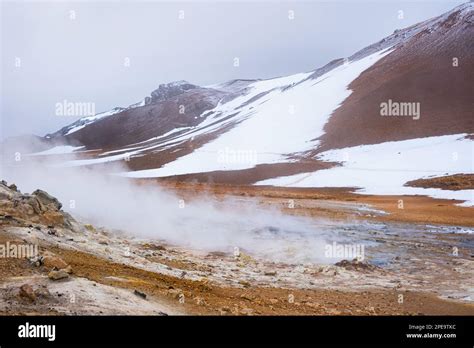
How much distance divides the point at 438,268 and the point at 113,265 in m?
8.78

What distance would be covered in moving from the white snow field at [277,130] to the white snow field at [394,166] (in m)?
11.0

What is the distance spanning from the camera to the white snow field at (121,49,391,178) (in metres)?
66.7

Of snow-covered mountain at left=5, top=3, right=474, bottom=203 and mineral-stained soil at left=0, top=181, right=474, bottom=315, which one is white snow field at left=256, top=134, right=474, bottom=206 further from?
mineral-stained soil at left=0, top=181, right=474, bottom=315

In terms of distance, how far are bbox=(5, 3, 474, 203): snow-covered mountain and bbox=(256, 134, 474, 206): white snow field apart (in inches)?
4.5

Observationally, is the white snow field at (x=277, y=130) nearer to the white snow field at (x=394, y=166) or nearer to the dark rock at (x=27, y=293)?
the white snow field at (x=394, y=166)

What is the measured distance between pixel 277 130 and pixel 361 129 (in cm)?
1954

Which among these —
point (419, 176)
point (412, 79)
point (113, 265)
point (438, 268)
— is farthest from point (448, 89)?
point (113, 265)

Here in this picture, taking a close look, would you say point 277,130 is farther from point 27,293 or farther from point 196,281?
point 27,293

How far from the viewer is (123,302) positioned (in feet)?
21.5

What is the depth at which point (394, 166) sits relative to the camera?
46.7 meters

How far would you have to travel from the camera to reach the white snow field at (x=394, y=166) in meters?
40.2

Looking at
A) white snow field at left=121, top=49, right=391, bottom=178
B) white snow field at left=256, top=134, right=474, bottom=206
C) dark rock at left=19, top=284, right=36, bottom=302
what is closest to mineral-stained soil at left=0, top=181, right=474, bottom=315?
dark rock at left=19, top=284, right=36, bottom=302

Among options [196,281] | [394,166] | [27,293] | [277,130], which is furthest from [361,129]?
[27,293]

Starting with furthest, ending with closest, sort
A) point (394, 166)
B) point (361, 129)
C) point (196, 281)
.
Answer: point (361, 129) < point (394, 166) < point (196, 281)
